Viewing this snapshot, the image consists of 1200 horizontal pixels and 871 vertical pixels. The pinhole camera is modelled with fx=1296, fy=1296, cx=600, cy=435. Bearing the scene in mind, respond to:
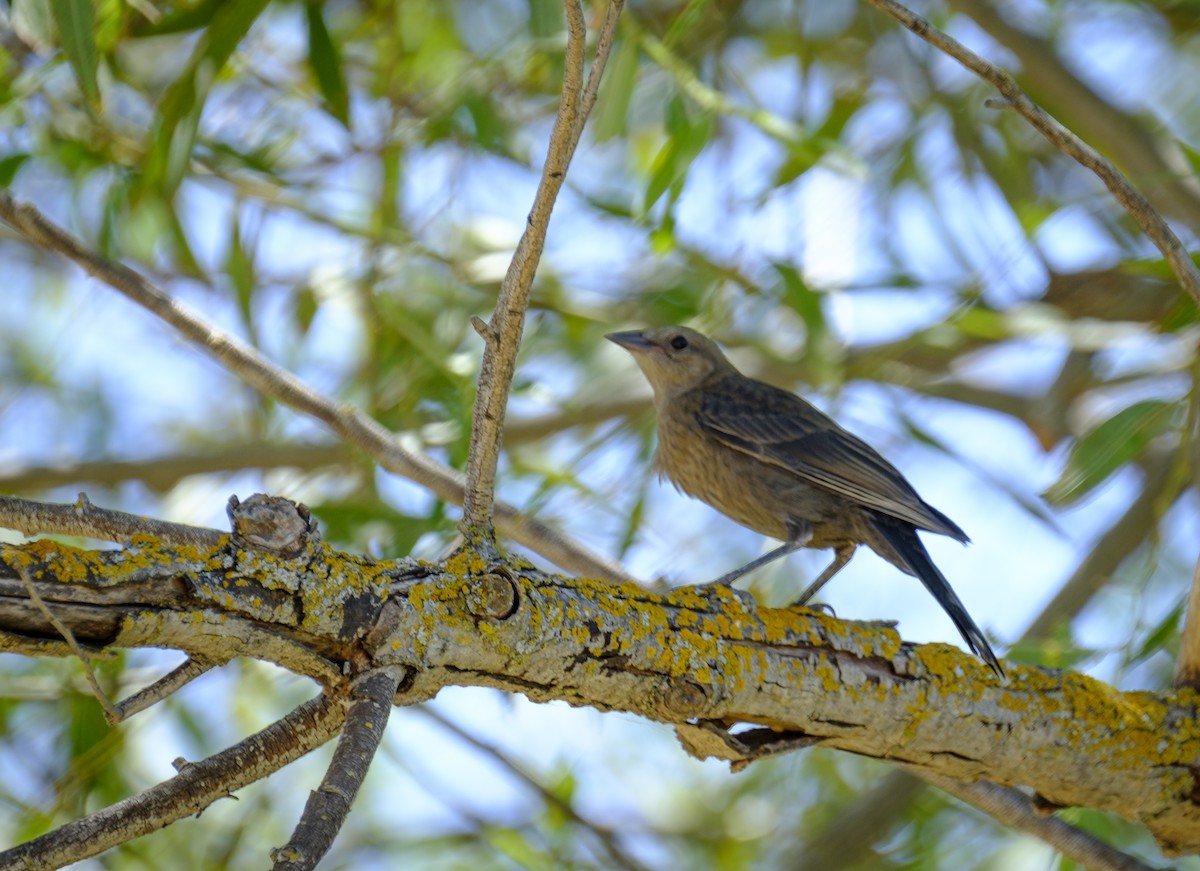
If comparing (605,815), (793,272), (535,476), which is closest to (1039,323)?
(793,272)

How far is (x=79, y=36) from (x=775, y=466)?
2.46 m

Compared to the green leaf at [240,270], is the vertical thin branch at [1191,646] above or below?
below

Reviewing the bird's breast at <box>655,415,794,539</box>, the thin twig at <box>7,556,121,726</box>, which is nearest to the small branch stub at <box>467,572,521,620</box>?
the thin twig at <box>7,556,121,726</box>

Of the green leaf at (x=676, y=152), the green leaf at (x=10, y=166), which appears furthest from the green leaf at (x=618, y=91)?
the green leaf at (x=10, y=166)

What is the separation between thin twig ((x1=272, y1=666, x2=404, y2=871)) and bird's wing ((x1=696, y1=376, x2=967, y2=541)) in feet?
7.13

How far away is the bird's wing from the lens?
158 inches

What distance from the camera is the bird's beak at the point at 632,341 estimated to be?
4.73 meters

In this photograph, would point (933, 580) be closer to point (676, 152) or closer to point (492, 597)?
point (676, 152)

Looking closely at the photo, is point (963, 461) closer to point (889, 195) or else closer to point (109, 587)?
point (889, 195)

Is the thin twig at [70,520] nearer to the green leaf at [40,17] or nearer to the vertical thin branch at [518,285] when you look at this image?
the vertical thin branch at [518,285]

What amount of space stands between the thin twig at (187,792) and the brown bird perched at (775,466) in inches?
70.1

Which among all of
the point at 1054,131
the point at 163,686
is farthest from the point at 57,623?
the point at 1054,131

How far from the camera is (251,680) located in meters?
4.64

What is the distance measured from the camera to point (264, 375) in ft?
10.7
